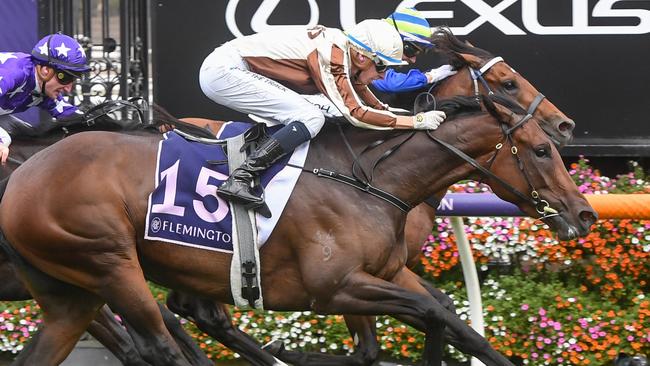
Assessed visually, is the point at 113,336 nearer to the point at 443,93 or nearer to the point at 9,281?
the point at 9,281

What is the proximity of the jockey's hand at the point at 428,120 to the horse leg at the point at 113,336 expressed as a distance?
1.77 metres

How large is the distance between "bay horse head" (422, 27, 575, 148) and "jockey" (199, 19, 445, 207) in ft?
4.03

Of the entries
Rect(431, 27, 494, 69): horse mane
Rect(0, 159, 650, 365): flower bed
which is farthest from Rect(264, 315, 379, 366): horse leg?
Rect(431, 27, 494, 69): horse mane

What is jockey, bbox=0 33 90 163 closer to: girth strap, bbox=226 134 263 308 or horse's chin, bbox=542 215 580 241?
girth strap, bbox=226 134 263 308

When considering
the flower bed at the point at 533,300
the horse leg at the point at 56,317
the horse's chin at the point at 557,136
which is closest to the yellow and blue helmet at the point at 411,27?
the horse's chin at the point at 557,136

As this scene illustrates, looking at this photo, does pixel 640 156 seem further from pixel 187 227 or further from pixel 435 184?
pixel 187 227

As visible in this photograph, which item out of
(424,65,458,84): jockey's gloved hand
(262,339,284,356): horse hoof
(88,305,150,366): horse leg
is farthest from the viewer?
(424,65,458,84): jockey's gloved hand

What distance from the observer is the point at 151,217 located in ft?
18.1

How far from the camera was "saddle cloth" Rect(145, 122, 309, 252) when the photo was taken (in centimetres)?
552

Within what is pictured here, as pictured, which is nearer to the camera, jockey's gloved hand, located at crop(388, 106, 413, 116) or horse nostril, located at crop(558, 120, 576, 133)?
jockey's gloved hand, located at crop(388, 106, 413, 116)

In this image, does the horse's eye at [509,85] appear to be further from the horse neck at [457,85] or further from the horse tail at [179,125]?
the horse tail at [179,125]

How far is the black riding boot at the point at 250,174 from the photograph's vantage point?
18.1ft

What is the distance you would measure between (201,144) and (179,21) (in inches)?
107

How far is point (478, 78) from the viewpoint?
7.12 meters
